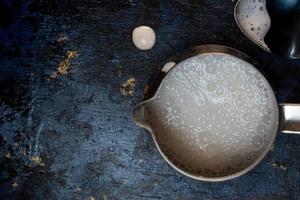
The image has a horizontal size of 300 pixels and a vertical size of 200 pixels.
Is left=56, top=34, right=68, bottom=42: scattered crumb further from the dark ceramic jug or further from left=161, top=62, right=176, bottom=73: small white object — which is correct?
the dark ceramic jug

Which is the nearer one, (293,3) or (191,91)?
(293,3)

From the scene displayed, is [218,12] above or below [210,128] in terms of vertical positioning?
above

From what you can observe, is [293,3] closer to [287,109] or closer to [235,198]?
[287,109]

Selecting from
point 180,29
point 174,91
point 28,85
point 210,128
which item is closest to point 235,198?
point 210,128

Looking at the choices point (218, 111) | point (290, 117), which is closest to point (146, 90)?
point (218, 111)

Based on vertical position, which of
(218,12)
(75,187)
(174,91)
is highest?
(218,12)

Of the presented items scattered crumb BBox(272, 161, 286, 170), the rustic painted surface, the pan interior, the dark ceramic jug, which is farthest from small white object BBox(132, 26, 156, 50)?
scattered crumb BBox(272, 161, 286, 170)
